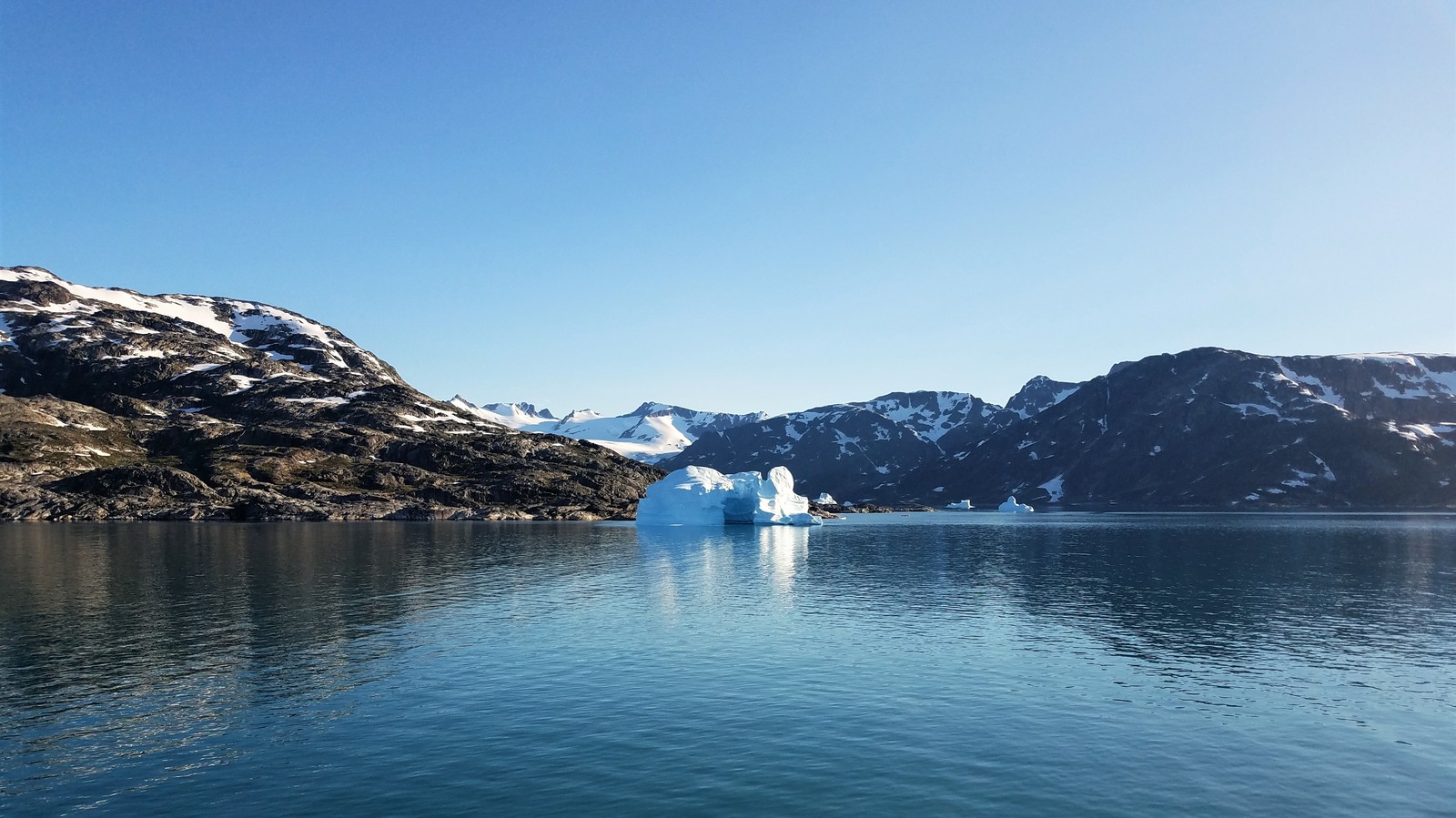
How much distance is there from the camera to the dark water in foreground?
88.9ft

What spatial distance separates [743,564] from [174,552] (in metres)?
75.3

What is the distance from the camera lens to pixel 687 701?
1496 inches

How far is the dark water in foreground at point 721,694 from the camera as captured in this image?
27109mm

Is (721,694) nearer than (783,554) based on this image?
Yes

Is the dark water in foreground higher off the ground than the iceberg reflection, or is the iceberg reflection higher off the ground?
the dark water in foreground

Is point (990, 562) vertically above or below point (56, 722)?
below

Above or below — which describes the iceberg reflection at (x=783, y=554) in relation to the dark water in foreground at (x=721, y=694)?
below

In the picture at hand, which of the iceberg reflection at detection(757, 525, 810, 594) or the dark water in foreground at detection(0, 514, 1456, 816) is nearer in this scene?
the dark water in foreground at detection(0, 514, 1456, 816)

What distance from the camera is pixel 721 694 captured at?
39312 mm

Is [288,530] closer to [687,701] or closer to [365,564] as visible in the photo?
[365,564]

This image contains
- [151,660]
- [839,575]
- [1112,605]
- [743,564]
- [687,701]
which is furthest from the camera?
[743,564]

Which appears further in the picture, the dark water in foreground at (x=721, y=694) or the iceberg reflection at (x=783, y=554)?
the iceberg reflection at (x=783, y=554)

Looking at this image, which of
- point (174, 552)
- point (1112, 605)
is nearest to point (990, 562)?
point (1112, 605)

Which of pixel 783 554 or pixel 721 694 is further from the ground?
pixel 721 694
